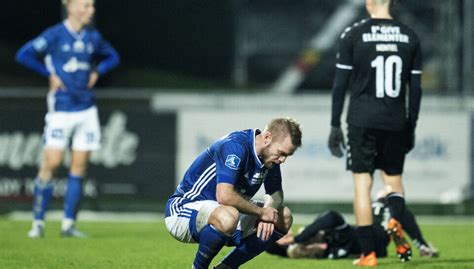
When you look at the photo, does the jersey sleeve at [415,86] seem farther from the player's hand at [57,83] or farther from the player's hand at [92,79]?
the player's hand at [57,83]

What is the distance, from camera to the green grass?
1007cm

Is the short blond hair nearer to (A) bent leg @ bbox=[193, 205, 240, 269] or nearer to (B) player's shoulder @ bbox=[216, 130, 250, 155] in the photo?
(B) player's shoulder @ bbox=[216, 130, 250, 155]

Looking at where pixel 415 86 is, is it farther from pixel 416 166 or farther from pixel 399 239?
pixel 416 166

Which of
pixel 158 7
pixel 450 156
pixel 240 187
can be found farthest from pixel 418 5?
pixel 240 187

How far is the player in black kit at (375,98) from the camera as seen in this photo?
403 inches

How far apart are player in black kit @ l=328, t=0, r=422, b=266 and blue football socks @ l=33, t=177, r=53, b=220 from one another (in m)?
3.73

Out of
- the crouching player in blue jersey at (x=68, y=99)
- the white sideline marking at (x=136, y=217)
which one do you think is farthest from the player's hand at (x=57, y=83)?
the white sideline marking at (x=136, y=217)

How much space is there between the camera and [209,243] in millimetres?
8328

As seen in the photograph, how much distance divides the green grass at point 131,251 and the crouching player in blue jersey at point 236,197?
49.6 inches

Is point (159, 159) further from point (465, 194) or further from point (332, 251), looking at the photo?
point (332, 251)

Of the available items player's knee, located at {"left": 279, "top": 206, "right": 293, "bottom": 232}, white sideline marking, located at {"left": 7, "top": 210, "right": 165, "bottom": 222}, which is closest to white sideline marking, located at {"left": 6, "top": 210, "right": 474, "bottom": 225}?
white sideline marking, located at {"left": 7, "top": 210, "right": 165, "bottom": 222}

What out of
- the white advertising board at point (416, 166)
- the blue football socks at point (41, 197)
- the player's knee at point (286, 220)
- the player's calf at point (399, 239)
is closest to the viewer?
the player's knee at point (286, 220)

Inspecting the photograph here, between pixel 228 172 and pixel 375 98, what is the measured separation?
240 cm

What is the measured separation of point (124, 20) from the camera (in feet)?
83.0
